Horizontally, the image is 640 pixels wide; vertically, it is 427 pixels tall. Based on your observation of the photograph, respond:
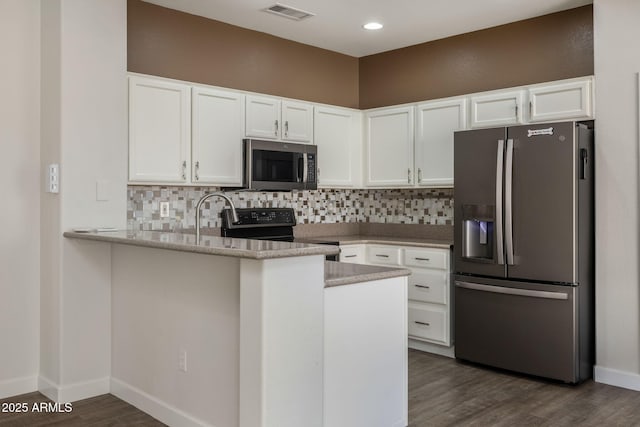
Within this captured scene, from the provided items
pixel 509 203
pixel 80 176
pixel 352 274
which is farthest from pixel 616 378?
pixel 80 176

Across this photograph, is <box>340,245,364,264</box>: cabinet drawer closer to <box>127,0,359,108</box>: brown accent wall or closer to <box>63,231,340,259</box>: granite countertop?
<box>127,0,359,108</box>: brown accent wall

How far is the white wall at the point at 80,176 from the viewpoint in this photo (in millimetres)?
3367

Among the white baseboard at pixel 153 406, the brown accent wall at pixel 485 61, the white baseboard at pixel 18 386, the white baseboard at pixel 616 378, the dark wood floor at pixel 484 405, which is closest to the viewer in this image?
the white baseboard at pixel 153 406

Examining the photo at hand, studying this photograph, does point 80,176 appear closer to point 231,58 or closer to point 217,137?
point 217,137

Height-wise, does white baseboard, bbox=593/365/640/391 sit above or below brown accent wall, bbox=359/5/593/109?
below

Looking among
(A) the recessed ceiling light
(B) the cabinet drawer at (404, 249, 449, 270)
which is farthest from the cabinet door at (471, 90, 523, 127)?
(B) the cabinet drawer at (404, 249, 449, 270)

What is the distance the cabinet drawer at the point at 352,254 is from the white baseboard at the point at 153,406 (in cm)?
201

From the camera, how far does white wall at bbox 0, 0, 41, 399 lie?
3453mm

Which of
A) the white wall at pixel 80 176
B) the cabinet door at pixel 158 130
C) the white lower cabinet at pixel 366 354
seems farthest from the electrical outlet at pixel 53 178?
the white lower cabinet at pixel 366 354

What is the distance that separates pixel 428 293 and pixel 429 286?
0.06 metres

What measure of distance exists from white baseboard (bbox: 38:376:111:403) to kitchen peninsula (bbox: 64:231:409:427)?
0.10 meters

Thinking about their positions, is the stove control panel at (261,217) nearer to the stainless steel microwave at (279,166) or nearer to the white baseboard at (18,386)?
the stainless steel microwave at (279,166)

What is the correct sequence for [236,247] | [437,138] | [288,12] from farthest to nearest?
[437,138] < [288,12] < [236,247]

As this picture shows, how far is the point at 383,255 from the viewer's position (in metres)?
4.85
